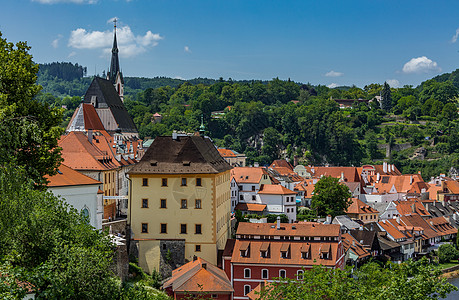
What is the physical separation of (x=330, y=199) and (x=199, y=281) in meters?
37.1

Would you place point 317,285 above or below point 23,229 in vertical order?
below

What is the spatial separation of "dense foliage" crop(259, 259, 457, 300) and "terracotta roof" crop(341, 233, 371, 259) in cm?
2594

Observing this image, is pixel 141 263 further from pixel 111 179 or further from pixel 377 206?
pixel 377 206

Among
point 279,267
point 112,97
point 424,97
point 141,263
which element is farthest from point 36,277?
point 424,97

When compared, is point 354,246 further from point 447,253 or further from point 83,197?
point 83,197

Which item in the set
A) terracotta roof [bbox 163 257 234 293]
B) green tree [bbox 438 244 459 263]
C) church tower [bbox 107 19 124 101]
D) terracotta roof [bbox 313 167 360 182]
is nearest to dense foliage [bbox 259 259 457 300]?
terracotta roof [bbox 163 257 234 293]

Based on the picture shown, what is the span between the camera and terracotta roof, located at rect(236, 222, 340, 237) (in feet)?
142

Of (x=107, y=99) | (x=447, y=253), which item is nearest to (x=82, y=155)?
(x=107, y=99)

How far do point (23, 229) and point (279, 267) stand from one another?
27922mm

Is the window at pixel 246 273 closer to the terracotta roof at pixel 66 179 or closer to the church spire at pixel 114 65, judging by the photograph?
the terracotta roof at pixel 66 179

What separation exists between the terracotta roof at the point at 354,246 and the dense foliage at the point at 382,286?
25.9m

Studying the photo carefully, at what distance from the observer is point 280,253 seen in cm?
4222

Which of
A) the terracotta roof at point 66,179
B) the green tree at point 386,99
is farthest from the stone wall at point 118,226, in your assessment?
the green tree at point 386,99

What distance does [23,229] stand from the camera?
1507 cm
